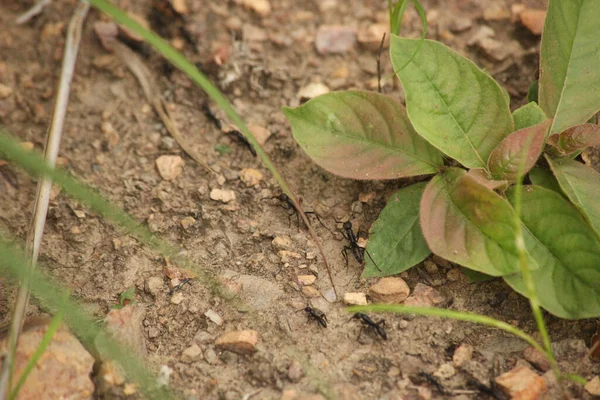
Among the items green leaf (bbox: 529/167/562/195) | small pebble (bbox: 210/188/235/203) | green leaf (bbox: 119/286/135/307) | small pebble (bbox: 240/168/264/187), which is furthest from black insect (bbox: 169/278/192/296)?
green leaf (bbox: 529/167/562/195)

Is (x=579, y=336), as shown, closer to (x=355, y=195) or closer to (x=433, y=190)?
(x=433, y=190)

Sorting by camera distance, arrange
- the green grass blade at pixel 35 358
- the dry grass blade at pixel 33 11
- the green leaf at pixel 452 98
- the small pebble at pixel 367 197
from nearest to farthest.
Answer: the green grass blade at pixel 35 358
the green leaf at pixel 452 98
the small pebble at pixel 367 197
the dry grass blade at pixel 33 11

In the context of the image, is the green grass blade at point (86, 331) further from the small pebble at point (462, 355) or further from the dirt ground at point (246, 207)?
the small pebble at point (462, 355)

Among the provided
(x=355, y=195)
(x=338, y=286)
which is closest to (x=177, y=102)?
(x=355, y=195)

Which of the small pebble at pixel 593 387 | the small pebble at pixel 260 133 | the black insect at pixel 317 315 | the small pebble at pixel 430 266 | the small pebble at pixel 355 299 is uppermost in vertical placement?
the small pebble at pixel 260 133

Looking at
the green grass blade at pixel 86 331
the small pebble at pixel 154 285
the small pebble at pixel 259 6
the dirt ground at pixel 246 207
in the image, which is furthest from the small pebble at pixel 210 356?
the small pebble at pixel 259 6

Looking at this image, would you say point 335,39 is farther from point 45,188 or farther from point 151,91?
point 45,188
